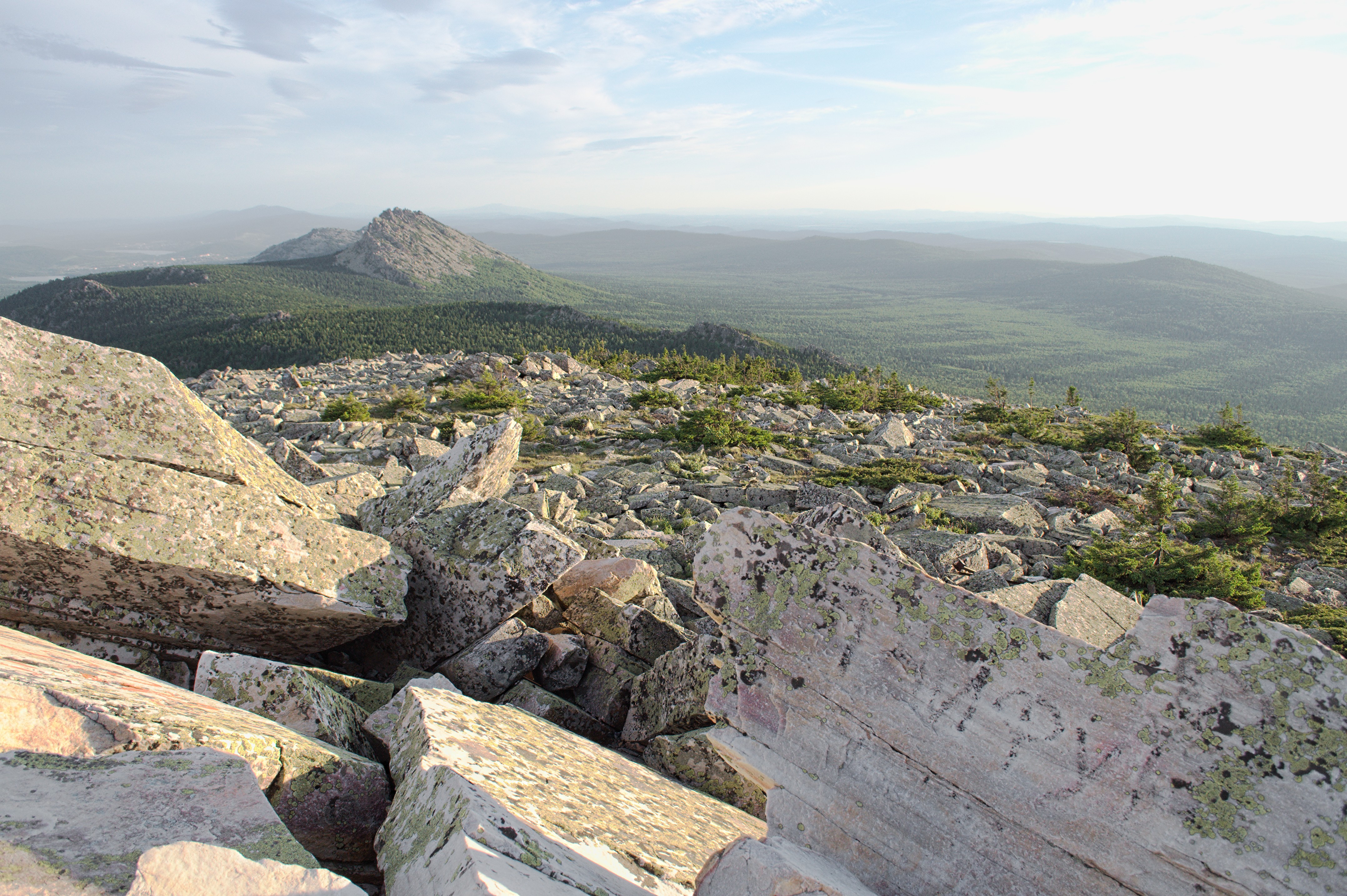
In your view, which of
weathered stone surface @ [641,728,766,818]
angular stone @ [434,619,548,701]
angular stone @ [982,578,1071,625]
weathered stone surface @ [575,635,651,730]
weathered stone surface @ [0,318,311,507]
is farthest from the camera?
angular stone @ [982,578,1071,625]

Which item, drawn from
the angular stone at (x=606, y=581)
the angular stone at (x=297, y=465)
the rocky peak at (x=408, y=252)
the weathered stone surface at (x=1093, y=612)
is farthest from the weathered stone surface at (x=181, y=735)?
the rocky peak at (x=408, y=252)

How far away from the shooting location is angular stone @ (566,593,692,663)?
5910 mm

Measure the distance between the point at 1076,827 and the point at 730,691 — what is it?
1.80 m

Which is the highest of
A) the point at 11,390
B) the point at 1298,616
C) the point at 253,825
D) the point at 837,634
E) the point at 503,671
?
the point at 11,390

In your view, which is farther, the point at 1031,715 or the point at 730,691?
the point at 730,691

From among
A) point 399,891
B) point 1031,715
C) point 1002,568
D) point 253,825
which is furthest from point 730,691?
point 1002,568

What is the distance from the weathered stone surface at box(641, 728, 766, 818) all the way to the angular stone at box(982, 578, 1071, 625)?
3.00 m

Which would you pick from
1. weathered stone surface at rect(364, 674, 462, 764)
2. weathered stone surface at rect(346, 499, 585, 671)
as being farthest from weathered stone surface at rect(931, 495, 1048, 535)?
weathered stone surface at rect(364, 674, 462, 764)

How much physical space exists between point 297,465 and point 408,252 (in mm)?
188253

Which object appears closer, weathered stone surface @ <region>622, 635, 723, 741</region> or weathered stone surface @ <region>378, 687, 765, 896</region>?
weathered stone surface @ <region>378, 687, 765, 896</region>

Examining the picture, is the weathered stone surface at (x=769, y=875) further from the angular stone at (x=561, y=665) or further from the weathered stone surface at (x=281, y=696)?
the angular stone at (x=561, y=665)

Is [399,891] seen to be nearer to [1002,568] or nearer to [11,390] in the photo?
[11,390]

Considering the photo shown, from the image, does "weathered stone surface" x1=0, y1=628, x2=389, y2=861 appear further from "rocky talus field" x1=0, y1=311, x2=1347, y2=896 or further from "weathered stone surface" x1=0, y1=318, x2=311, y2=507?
"weathered stone surface" x1=0, y1=318, x2=311, y2=507

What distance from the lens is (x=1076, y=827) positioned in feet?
10.1
